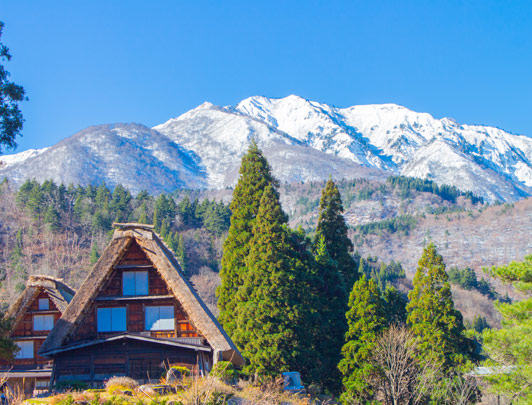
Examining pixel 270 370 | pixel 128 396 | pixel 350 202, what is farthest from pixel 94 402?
pixel 350 202

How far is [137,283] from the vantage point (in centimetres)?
1958

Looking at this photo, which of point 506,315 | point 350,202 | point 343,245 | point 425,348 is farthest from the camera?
point 350,202

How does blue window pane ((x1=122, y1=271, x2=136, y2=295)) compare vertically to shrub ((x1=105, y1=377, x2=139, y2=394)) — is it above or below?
above

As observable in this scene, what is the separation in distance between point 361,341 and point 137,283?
36.5 ft

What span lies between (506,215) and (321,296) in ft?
462

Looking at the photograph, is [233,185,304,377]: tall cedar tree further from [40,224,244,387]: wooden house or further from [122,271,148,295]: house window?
[122,271,148,295]: house window

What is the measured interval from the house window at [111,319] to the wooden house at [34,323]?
7.92 metres

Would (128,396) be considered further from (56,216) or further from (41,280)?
(56,216)

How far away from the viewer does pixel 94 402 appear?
12375 mm

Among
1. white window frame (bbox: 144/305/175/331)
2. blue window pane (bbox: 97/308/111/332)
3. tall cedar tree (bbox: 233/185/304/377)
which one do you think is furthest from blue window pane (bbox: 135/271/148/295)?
tall cedar tree (bbox: 233/185/304/377)

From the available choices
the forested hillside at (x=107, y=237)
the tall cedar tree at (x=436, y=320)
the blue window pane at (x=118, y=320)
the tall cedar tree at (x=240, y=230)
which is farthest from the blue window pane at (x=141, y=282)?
the forested hillside at (x=107, y=237)

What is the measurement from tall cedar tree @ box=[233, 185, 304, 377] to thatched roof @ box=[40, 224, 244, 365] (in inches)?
251

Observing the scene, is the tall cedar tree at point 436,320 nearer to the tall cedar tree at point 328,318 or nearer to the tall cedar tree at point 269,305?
the tall cedar tree at point 328,318

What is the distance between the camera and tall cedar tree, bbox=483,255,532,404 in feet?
67.3
